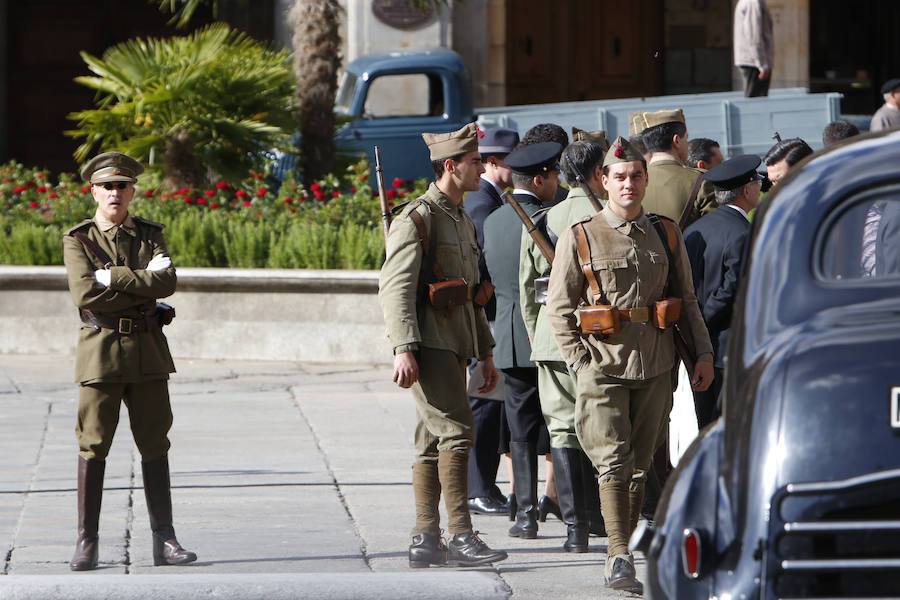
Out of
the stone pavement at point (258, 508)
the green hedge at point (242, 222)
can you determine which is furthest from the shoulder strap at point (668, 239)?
the green hedge at point (242, 222)

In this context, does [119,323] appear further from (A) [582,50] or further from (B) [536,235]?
(A) [582,50]

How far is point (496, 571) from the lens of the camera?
20.3 ft

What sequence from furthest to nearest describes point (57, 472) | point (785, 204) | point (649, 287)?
1. point (57, 472)
2. point (649, 287)
3. point (785, 204)

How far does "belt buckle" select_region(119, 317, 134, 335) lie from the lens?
6.20m

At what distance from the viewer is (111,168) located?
6234mm

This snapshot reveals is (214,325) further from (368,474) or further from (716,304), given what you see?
(716,304)

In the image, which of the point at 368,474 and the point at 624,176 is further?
the point at 368,474

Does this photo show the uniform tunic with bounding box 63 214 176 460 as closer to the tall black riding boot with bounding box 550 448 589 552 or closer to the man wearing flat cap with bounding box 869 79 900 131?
the tall black riding boot with bounding box 550 448 589 552

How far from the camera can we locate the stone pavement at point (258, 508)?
225 inches

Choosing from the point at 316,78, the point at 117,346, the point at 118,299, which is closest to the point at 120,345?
the point at 117,346

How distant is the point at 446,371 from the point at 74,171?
1820 centimetres

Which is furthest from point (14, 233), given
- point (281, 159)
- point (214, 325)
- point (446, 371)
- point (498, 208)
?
point (446, 371)

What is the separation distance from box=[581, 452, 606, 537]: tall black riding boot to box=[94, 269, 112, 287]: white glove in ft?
7.18

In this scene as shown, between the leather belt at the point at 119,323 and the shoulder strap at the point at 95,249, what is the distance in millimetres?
220
